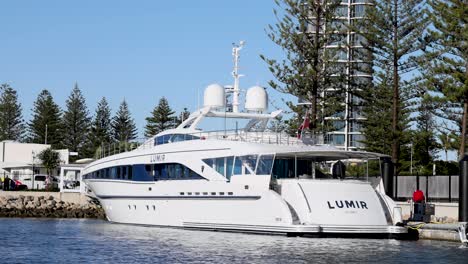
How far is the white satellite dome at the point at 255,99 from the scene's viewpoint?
3334 cm

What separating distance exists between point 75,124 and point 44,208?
37513 millimetres

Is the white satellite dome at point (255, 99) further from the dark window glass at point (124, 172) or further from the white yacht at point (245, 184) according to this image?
the dark window glass at point (124, 172)

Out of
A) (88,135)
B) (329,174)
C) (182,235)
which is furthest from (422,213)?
(88,135)

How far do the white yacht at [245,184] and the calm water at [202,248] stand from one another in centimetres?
53

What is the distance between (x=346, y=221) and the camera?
25453mm

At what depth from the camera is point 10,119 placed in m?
82.9

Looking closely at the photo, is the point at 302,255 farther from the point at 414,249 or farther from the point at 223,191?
the point at 223,191

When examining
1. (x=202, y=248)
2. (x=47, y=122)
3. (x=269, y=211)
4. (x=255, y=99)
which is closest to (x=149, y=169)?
(x=255, y=99)

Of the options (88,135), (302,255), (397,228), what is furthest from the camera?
(88,135)

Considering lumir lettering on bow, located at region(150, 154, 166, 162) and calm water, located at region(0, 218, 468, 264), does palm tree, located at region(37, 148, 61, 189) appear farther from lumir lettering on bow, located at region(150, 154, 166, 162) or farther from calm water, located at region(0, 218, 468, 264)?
calm water, located at region(0, 218, 468, 264)

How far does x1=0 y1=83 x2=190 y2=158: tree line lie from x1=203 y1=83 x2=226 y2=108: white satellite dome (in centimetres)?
4327

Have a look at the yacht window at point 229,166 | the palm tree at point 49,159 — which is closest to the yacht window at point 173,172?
the yacht window at point 229,166

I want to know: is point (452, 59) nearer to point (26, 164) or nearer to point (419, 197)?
point (419, 197)

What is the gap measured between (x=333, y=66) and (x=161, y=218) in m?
19.5
